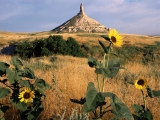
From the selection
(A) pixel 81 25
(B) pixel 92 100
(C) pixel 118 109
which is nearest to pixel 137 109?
(C) pixel 118 109

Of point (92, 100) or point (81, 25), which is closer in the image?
point (92, 100)

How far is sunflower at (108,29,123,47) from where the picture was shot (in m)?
2.21

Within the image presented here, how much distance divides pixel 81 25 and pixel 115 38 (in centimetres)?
10842

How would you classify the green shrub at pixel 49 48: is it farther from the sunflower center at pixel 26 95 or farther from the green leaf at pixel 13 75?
the sunflower center at pixel 26 95

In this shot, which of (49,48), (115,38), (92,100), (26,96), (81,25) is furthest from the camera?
(81,25)

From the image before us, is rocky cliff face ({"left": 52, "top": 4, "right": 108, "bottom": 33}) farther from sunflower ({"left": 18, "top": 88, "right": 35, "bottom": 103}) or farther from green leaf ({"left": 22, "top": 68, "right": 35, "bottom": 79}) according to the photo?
sunflower ({"left": 18, "top": 88, "right": 35, "bottom": 103})

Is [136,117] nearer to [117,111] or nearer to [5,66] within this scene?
[117,111]

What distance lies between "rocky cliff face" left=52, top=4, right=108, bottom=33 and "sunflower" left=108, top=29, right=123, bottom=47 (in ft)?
322

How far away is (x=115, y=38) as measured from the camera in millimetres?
2232

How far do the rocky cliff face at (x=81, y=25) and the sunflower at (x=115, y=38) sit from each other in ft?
322

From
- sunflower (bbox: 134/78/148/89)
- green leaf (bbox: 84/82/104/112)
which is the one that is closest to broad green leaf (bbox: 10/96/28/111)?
green leaf (bbox: 84/82/104/112)

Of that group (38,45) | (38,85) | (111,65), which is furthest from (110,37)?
(38,45)

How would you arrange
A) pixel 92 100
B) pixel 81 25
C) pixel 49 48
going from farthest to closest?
1. pixel 81 25
2. pixel 49 48
3. pixel 92 100

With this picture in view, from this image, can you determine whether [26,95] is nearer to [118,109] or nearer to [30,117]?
[30,117]
